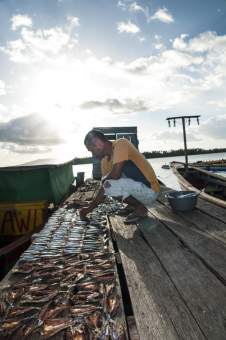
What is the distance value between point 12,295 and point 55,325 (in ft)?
2.11

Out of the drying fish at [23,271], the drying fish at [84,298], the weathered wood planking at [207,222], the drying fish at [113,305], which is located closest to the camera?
the drying fish at [113,305]

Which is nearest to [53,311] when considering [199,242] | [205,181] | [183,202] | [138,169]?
[199,242]

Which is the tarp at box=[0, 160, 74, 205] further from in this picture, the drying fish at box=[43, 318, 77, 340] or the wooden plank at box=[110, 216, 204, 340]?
the drying fish at box=[43, 318, 77, 340]

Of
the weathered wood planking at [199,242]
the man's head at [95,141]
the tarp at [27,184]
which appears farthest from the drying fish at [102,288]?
the tarp at [27,184]

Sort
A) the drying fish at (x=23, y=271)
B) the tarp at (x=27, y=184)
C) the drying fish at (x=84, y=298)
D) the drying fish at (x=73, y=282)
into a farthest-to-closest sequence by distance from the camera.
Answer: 1. the tarp at (x=27, y=184)
2. the drying fish at (x=23, y=271)
3. the drying fish at (x=73, y=282)
4. the drying fish at (x=84, y=298)

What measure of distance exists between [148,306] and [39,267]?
1394mm

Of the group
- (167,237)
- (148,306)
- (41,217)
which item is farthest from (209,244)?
(41,217)

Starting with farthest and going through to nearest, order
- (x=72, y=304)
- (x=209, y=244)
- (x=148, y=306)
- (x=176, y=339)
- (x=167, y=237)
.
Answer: (x=167, y=237), (x=209, y=244), (x=72, y=304), (x=148, y=306), (x=176, y=339)

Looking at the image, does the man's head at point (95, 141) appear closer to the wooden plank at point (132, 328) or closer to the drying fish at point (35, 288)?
the drying fish at point (35, 288)

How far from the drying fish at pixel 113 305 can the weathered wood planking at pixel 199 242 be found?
1013 mm

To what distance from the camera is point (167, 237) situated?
2984 mm

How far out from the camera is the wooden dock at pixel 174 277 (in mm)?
1455

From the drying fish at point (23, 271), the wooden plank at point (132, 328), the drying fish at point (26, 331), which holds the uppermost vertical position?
the drying fish at point (23, 271)

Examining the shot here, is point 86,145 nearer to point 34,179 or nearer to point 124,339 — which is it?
point 124,339
